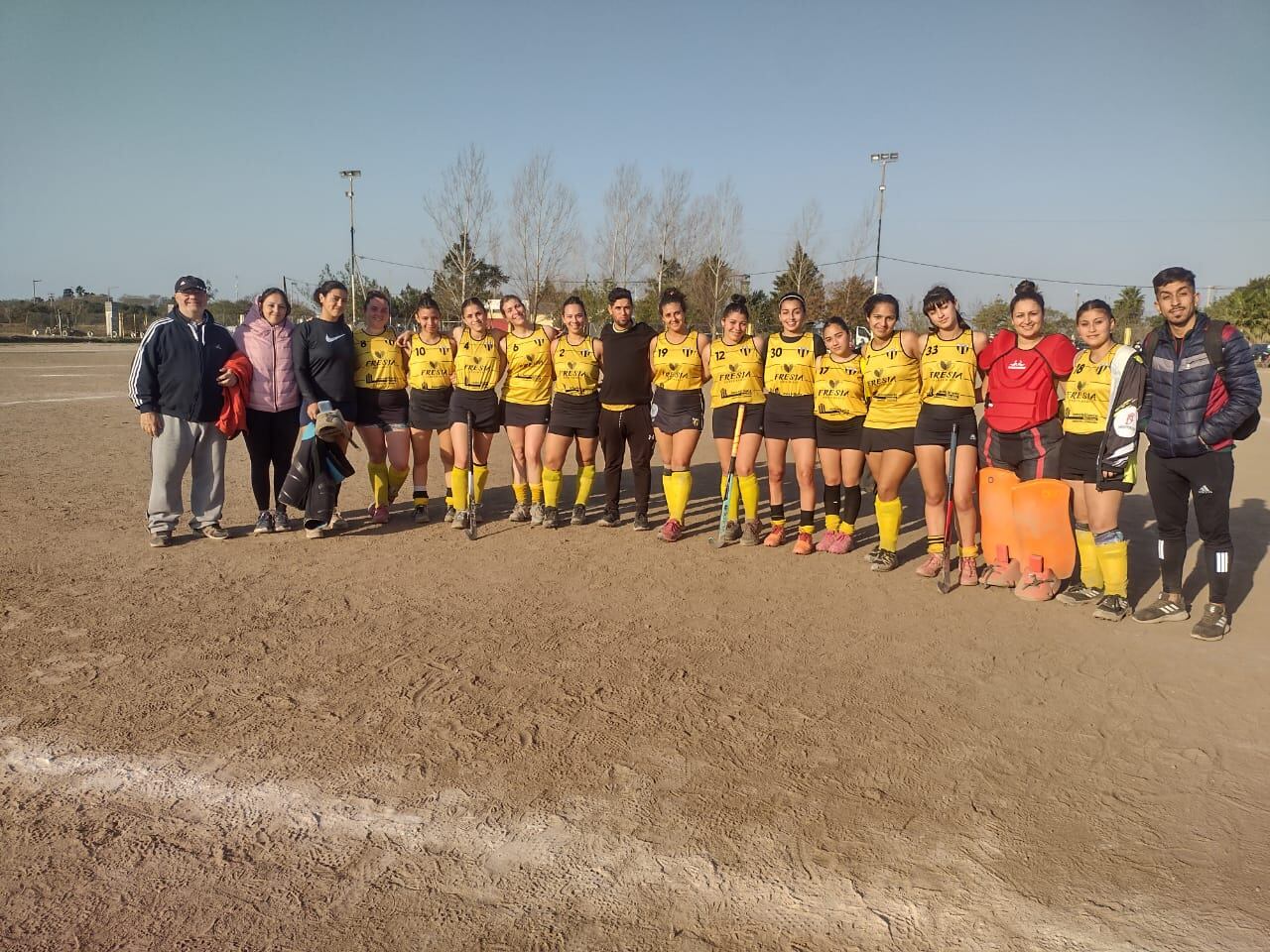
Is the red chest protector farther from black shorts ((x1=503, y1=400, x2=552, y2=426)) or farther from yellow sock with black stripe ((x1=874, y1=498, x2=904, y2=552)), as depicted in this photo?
black shorts ((x1=503, y1=400, x2=552, y2=426))

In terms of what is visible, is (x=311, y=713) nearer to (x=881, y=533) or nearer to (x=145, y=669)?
(x=145, y=669)

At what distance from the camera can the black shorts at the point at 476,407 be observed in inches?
305

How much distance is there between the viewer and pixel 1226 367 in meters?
5.05

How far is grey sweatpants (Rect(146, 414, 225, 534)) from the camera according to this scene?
22.5 ft

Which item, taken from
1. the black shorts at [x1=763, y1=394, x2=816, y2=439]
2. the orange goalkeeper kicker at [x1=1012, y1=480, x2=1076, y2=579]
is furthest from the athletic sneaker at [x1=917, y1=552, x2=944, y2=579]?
the black shorts at [x1=763, y1=394, x2=816, y2=439]

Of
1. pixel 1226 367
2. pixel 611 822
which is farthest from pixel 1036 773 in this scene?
pixel 1226 367

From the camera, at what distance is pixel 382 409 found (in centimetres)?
778

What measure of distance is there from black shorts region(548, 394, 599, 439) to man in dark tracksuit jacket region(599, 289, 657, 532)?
84mm

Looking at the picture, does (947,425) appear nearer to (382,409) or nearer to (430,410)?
(430,410)

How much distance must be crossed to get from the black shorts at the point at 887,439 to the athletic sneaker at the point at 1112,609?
5.42 ft

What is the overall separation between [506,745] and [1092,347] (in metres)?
4.62

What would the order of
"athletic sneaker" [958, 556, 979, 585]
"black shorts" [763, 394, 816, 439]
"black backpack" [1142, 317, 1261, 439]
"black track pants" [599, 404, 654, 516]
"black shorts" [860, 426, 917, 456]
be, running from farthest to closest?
"black track pants" [599, 404, 654, 516]
"black shorts" [763, 394, 816, 439]
"black shorts" [860, 426, 917, 456]
"athletic sneaker" [958, 556, 979, 585]
"black backpack" [1142, 317, 1261, 439]

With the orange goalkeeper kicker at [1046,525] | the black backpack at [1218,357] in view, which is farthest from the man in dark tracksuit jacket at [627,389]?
the black backpack at [1218,357]

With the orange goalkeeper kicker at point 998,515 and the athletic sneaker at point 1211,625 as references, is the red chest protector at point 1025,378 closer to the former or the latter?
the orange goalkeeper kicker at point 998,515
